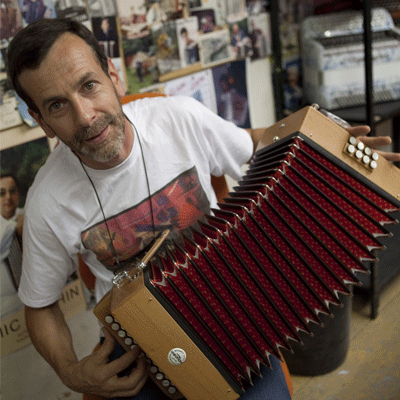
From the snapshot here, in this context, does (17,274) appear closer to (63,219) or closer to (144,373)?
(63,219)

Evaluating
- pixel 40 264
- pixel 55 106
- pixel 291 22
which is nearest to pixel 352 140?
pixel 55 106

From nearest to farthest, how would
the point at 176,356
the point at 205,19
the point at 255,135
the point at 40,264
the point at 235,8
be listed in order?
1. the point at 176,356
2. the point at 40,264
3. the point at 255,135
4. the point at 205,19
5. the point at 235,8

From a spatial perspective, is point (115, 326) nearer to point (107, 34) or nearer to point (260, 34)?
point (107, 34)

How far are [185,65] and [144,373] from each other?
119 cm

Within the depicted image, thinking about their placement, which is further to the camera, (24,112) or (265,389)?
(24,112)

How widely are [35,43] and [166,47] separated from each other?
2.55ft

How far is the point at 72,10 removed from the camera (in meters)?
1.35

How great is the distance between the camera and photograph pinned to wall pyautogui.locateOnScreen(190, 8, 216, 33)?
1759 millimetres

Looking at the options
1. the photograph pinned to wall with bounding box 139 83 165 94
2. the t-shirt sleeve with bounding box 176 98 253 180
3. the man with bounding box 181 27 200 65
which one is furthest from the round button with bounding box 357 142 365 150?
the man with bounding box 181 27 200 65

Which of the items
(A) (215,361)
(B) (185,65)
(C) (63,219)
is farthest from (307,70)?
(A) (215,361)

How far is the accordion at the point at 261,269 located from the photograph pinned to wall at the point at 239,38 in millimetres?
1111

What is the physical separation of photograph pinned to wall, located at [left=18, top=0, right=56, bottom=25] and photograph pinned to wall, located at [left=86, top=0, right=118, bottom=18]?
0.44 feet

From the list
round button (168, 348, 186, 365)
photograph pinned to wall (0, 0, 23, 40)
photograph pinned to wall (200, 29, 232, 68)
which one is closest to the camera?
round button (168, 348, 186, 365)

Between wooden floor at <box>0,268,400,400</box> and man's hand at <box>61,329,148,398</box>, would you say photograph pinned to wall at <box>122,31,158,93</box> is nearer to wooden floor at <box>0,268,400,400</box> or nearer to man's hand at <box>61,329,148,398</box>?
wooden floor at <box>0,268,400,400</box>
